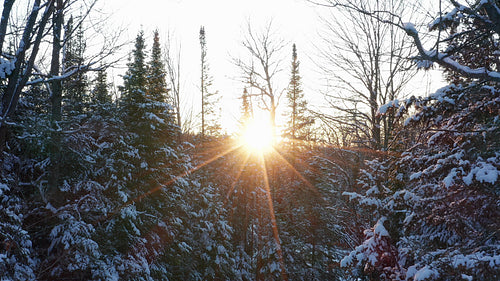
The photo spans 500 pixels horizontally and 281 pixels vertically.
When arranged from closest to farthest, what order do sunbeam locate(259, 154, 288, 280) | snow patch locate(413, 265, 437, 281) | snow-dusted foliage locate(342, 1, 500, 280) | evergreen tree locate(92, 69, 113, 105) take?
snow-dusted foliage locate(342, 1, 500, 280), snow patch locate(413, 265, 437, 281), evergreen tree locate(92, 69, 113, 105), sunbeam locate(259, 154, 288, 280)

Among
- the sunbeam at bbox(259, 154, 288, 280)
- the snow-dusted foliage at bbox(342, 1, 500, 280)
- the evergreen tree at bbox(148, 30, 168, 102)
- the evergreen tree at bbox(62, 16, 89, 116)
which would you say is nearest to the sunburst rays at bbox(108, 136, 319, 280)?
the sunbeam at bbox(259, 154, 288, 280)

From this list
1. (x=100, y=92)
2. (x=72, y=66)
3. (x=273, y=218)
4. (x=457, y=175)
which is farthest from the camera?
(x=273, y=218)

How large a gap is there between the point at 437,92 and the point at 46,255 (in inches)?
385

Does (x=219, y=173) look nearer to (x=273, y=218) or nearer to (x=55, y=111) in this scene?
(x=273, y=218)

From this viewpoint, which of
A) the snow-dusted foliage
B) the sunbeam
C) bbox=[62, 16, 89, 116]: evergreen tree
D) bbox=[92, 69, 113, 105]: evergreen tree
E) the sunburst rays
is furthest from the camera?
the sunburst rays

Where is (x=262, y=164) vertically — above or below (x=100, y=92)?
below

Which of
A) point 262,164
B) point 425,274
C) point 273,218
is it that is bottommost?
point 273,218

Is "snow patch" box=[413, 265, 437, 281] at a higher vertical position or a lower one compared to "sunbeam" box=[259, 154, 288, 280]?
higher

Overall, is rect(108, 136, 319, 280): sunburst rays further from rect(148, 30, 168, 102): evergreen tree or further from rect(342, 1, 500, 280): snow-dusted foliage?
rect(342, 1, 500, 280): snow-dusted foliage

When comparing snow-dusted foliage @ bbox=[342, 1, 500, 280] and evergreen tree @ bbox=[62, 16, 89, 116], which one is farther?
evergreen tree @ bbox=[62, 16, 89, 116]

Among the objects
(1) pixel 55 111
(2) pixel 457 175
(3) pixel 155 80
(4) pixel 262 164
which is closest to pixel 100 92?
(3) pixel 155 80

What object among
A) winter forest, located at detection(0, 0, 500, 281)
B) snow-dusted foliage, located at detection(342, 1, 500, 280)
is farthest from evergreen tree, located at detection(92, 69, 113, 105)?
snow-dusted foliage, located at detection(342, 1, 500, 280)

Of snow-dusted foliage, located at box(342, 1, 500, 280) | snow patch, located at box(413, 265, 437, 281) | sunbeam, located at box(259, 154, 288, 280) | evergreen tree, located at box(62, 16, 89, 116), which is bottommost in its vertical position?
sunbeam, located at box(259, 154, 288, 280)

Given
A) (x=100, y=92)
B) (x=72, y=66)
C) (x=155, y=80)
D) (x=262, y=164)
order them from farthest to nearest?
(x=262, y=164) → (x=100, y=92) → (x=155, y=80) → (x=72, y=66)
